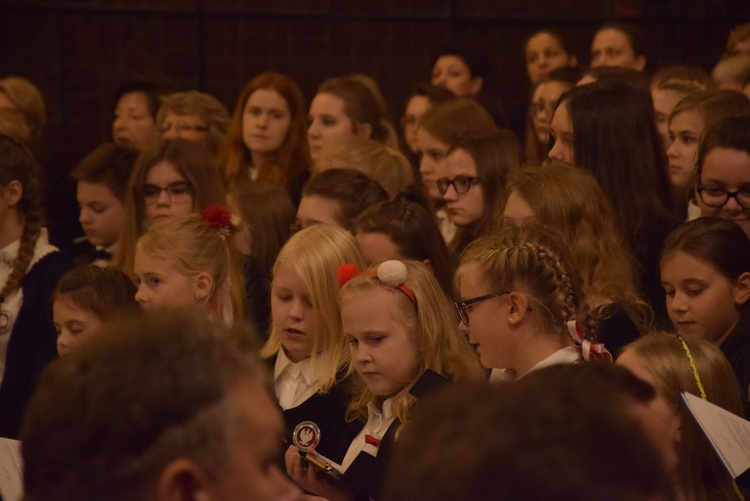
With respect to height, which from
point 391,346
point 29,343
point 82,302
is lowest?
point 29,343

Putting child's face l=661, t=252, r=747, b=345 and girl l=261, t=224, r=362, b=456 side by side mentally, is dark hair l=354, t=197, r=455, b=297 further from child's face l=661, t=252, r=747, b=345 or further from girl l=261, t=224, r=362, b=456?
child's face l=661, t=252, r=747, b=345

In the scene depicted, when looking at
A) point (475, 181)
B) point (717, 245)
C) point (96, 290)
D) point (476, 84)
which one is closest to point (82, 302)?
point (96, 290)

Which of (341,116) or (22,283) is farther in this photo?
(341,116)

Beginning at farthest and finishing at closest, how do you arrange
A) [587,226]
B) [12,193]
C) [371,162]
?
1. [371,162]
2. [12,193]
3. [587,226]

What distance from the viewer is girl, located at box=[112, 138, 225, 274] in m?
4.73

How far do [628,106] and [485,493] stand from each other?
317 centimetres

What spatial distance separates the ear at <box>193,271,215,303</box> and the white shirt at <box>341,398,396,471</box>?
97 cm

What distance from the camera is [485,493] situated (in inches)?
43.5

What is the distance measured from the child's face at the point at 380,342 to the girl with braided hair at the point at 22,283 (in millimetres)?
1425

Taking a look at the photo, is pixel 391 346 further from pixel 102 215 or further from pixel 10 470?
pixel 102 215

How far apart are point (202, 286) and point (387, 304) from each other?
3.28ft

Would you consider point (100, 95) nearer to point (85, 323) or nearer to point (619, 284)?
point (85, 323)

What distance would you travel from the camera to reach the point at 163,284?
400cm

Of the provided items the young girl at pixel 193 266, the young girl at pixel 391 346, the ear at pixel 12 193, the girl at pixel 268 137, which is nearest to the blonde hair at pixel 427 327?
the young girl at pixel 391 346
